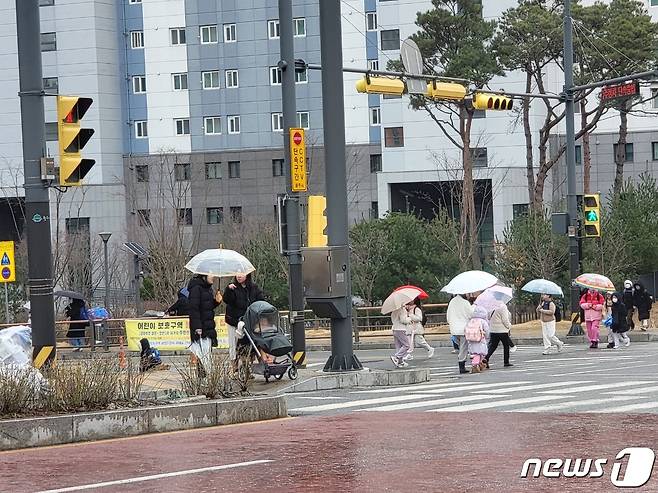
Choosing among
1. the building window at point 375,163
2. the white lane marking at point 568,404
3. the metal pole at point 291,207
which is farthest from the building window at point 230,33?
the white lane marking at point 568,404

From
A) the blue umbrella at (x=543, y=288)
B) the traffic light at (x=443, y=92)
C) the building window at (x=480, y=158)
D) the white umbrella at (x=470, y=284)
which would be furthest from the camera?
the building window at (x=480, y=158)

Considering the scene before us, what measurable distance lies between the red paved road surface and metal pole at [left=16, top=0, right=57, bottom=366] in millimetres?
3192

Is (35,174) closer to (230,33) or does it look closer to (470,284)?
(470,284)

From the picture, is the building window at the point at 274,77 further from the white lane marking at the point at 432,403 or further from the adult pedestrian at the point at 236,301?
the white lane marking at the point at 432,403

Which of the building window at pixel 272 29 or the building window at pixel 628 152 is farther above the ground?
the building window at pixel 272 29

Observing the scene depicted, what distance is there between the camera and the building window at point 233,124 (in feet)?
249

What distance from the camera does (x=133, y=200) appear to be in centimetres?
6994

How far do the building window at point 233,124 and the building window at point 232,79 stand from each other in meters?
1.89

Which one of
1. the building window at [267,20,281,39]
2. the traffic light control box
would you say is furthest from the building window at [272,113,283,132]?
the traffic light control box

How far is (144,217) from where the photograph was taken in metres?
66.4

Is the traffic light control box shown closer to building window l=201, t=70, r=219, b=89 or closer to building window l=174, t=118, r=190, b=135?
building window l=201, t=70, r=219, b=89

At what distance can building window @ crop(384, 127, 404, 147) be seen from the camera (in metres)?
71.1

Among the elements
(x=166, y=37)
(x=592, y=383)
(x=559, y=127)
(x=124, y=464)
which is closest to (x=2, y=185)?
(x=166, y=37)

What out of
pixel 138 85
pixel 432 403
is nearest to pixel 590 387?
pixel 432 403
